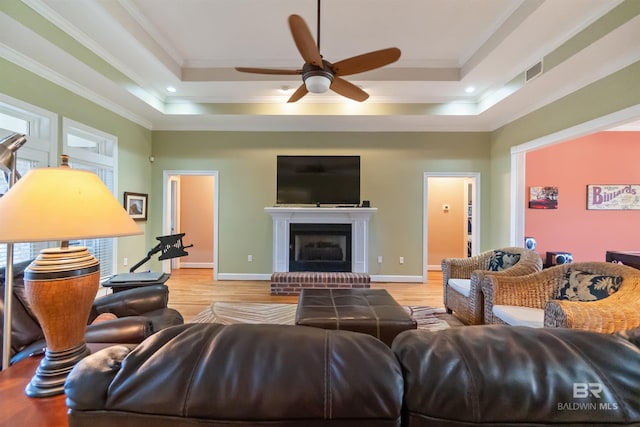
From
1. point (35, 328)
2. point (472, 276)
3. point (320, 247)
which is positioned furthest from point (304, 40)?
point (320, 247)

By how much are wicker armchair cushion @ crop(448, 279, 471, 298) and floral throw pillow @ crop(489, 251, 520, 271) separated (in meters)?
0.35

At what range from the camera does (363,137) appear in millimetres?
5098

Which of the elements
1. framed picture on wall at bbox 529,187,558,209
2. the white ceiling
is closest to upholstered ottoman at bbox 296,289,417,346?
the white ceiling

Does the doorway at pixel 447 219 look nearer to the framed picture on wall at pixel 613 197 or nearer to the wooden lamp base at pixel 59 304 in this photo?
the framed picture on wall at pixel 613 197

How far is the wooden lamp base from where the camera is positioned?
84 centimetres

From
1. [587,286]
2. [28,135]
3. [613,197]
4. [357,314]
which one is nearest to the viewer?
[587,286]

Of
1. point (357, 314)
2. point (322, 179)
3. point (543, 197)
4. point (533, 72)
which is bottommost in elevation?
point (357, 314)

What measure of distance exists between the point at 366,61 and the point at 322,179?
9.24 feet

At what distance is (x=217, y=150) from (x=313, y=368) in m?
5.14

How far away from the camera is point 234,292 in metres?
4.36

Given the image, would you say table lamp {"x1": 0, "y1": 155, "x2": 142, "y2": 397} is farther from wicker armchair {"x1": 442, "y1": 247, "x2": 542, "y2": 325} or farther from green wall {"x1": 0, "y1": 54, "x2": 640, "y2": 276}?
green wall {"x1": 0, "y1": 54, "x2": 640, "y2": 276}

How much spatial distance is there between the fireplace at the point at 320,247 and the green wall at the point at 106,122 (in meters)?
2.73

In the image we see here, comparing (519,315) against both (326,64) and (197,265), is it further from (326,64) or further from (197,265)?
(197,265)

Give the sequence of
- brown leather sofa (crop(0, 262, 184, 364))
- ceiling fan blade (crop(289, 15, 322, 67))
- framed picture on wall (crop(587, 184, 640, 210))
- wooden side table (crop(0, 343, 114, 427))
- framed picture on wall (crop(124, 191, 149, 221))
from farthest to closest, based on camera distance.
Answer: framed picture on wall (crop(587, 184, 640, 210))
framed picture on wall (crop(124, 191, 149, 221))
ceiling fan blade (crop(289, 15, 322, 67))
brown leather sofa (crop(0, 262, 184, 364))
wooden side table (crop(0, 343, 114, 427))
